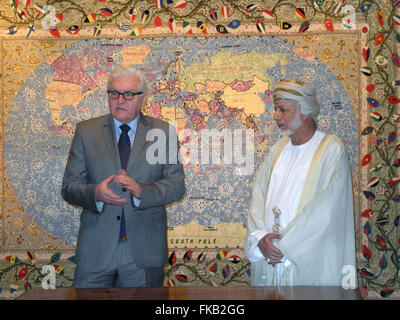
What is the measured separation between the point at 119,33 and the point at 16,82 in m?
1.05

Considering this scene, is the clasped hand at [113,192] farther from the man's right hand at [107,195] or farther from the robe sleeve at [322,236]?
the robe sleeve at [322,236]

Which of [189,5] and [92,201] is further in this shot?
[189,5]

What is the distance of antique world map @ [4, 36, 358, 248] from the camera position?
4.45 meters

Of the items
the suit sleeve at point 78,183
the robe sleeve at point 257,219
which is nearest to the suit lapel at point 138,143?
the suit sleeve at point 78,183

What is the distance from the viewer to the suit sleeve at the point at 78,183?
9.27 ft

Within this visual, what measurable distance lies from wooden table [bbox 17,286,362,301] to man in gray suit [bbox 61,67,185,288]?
0.86 m

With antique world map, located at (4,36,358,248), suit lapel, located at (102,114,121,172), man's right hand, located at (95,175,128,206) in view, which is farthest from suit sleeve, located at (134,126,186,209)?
antique world map, located at (4,36,358,248)

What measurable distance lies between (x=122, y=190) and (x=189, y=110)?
1.73 meters

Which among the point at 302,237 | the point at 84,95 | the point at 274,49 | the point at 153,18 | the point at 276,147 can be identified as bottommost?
the point at 302,237

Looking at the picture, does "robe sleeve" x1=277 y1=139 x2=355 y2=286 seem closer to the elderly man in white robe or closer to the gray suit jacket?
the elderly man in white robe

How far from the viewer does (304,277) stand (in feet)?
9.10

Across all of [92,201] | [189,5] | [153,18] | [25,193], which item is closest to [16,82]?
[25,193]

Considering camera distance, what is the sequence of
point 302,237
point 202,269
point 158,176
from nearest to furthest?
point 302,237 → point 158,176 → point 202,269

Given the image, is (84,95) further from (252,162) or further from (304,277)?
(304,277)
